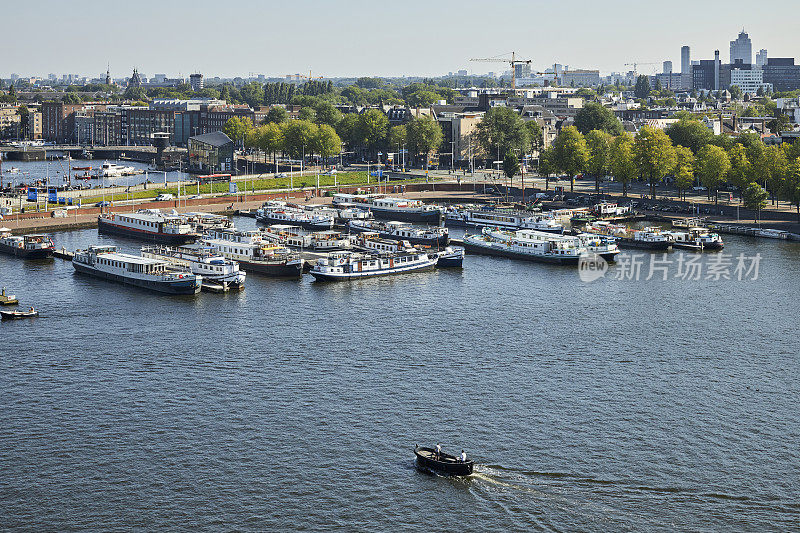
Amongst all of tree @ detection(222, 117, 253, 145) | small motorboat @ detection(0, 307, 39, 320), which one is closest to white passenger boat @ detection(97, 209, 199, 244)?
small motorboat @ detection(0, 307, 39, 320)

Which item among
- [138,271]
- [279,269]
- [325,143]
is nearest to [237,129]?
[325,143]

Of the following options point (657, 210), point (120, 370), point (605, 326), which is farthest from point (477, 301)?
point (657, 210)

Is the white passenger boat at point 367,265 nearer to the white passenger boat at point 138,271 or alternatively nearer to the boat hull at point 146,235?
the white passenger boat at point 138,271

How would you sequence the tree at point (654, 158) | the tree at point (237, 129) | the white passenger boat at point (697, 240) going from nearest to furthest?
the white passenger boat at point (697, 240) → the tree at point (654, 158) → the tree at point (237, 129)

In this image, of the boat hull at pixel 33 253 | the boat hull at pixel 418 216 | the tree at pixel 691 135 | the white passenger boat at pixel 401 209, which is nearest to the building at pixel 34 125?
the white passenger boat at pixel 401 209

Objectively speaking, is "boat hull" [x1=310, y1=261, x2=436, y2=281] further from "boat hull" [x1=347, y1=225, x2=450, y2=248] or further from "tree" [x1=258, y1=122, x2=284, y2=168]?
"tree" [x1=258, y1=122, x2=284, y2=168]

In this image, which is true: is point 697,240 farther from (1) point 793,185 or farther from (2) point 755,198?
(1) point 793,185
